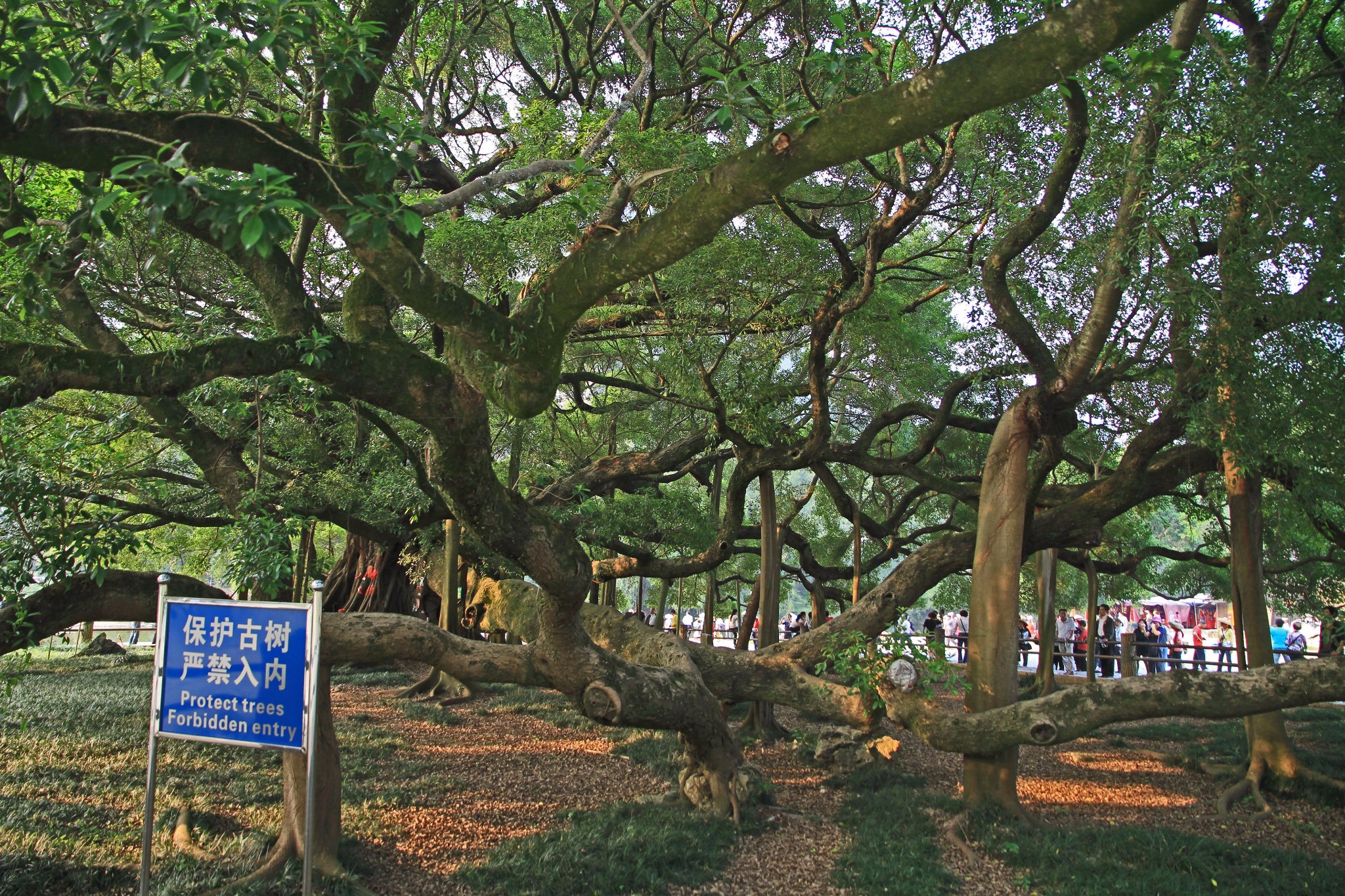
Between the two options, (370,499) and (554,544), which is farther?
(370,499)

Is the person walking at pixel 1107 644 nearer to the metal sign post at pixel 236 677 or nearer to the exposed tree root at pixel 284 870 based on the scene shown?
the exposed tree root at pixel 284 870

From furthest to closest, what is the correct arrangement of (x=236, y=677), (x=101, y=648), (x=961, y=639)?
(x=961, y=639), (x=101, y=648), (x=236, y=677)

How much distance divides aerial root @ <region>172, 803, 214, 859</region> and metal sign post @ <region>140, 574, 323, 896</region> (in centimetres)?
184

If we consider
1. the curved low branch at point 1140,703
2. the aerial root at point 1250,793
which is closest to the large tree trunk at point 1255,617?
the aerial root at point 1250,793

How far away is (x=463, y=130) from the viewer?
975 centimetres

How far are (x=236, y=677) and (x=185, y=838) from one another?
8.93 feet

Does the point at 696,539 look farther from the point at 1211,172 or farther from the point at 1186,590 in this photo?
the point at 1186,590

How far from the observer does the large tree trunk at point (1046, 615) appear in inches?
396

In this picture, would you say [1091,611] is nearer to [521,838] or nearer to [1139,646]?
[1139,646]

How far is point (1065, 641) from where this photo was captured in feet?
57.7

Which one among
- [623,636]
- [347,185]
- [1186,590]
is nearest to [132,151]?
[347,185]

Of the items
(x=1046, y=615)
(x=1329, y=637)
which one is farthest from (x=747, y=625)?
(x=1329, y=637)

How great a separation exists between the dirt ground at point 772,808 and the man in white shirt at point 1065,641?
7.15 meters

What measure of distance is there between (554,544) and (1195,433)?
4.53 metres
